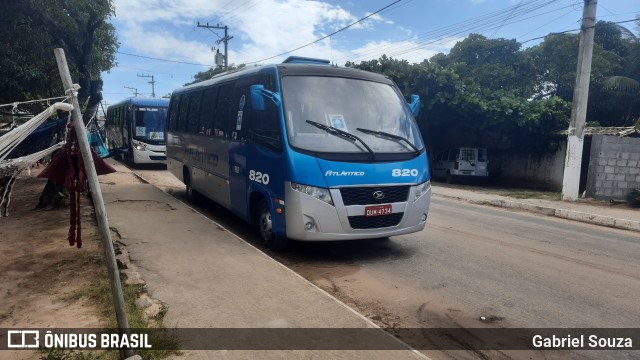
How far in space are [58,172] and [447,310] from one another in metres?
4.33

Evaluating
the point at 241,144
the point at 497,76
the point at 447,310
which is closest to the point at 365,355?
the point at 447,310

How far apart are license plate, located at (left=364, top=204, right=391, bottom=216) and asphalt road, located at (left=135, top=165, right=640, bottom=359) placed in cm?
74

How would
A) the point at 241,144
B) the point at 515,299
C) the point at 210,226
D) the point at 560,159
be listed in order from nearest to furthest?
the point at 515,299 < the point at 241,144 < the point at 210,226 < the point at 560,159

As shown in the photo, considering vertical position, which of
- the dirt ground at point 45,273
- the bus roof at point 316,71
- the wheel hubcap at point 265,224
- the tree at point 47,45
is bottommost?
the dirt ground at point 45,273

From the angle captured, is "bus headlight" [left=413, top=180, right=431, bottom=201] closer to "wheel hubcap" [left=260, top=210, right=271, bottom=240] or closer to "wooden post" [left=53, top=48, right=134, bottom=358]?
"wheel hubcap" [left=260, top=210, right=271, bottom=240]

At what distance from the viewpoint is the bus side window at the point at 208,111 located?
885 cm

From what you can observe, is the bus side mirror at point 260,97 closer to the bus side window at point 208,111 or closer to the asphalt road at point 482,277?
the asphalt road at point 482,277

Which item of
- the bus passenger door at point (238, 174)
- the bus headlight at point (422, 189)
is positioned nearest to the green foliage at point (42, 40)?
the bus passenger door at point (238, 174)

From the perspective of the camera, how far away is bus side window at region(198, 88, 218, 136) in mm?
8852

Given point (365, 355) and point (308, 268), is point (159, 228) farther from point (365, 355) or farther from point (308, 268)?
point (365, 355)

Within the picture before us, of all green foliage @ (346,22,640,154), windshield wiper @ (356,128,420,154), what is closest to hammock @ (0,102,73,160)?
windshield wiper @ (356,128,420,154)

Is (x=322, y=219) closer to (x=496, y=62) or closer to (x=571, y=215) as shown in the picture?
(x=571, y=215)

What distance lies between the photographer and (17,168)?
15.7 ft

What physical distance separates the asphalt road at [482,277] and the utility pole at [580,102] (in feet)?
18.8
